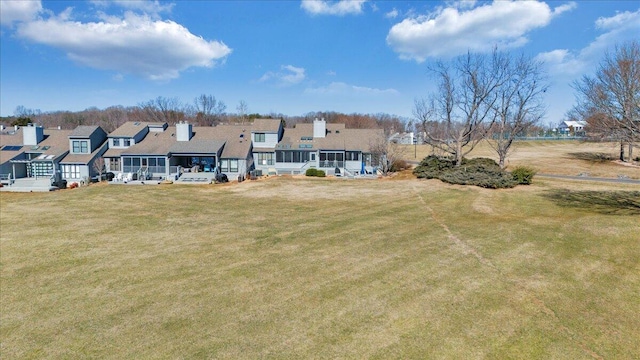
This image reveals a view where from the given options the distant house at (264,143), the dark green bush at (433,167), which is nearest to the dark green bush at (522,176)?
the dark green bush at (433,167)

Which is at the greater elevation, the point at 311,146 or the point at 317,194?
the point at 311,146

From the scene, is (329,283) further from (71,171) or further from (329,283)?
(71,171)

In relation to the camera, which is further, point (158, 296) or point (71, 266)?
point (71, 266)

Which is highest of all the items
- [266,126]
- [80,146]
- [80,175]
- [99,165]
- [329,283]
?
[266,126]

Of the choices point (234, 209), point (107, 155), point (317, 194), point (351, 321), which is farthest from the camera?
point (107, 155)

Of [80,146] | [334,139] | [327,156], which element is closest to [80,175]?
[80,146]

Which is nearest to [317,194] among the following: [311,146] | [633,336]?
[311,146]

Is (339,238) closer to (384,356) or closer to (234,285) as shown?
(234,285)

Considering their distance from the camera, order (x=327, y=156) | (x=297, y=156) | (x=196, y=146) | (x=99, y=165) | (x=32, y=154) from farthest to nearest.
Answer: (x=297, y=156) < (x=32, y=154) < (x=327, y=156) < (x=196, y=146) < (x=99, y=165)
